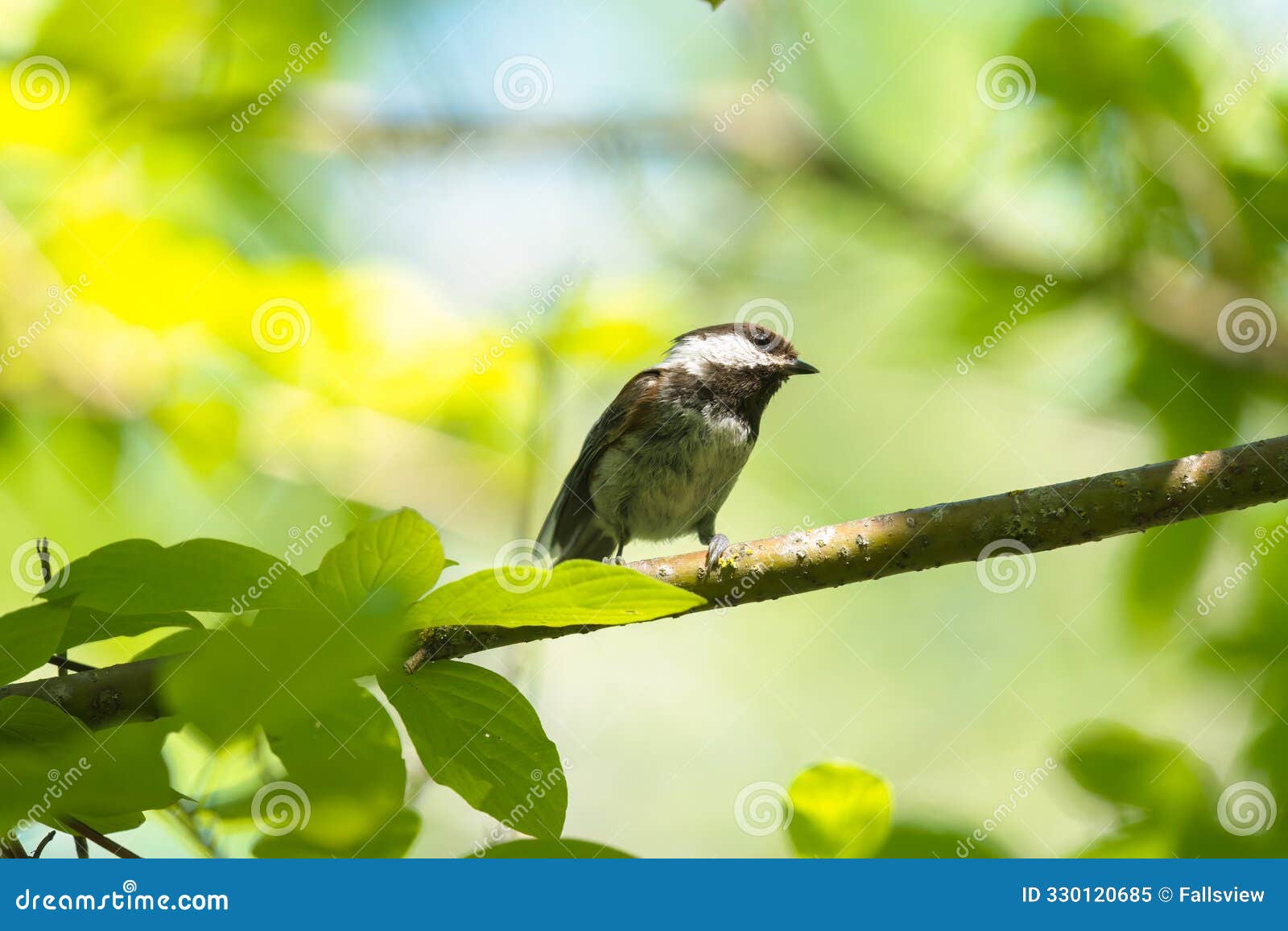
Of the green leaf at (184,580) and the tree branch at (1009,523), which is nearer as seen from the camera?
the green leaf at (184,580)

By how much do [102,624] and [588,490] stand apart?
3.50 metres

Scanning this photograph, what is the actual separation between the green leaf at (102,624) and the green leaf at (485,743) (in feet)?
1.02

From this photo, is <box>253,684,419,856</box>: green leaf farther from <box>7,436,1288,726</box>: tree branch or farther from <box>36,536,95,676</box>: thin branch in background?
<box>7,436,1288,726</box>: tree branch

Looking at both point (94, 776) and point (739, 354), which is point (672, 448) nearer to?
point (739, 354)

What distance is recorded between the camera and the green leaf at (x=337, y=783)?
0.91m

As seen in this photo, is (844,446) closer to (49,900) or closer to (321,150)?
(321,150)

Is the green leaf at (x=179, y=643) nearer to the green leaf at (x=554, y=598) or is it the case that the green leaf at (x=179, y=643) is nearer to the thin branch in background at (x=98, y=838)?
the thin branch in background at (x=98, y=838)

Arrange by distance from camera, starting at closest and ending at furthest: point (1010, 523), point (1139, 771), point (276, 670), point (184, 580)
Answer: point (276, 670), point (184, 580), point (1139, 771), point (1010, 523)

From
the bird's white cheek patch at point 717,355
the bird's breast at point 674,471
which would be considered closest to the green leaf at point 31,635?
the bird's breast at point 674,471

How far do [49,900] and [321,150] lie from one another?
3600 millimetres

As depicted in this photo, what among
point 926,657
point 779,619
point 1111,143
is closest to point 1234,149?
point 1111,143

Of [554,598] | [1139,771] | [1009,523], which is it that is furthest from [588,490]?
[554,598]

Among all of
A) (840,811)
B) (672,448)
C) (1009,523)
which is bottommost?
(840,811)

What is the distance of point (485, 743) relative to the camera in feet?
3.55
